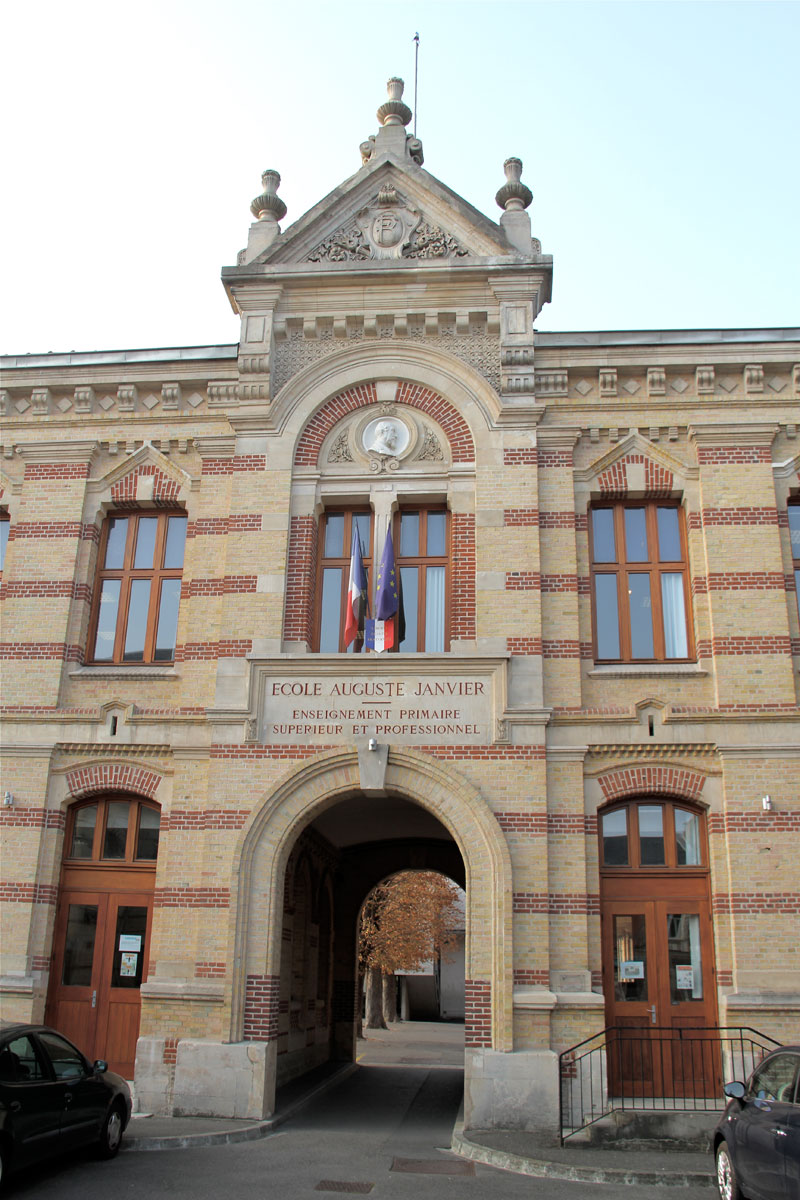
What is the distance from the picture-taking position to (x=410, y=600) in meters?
14.8

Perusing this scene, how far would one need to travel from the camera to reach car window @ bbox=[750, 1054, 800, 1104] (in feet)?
26.3

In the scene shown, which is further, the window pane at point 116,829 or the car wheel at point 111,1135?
the window pane at point 116,829

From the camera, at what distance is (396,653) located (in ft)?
45.0

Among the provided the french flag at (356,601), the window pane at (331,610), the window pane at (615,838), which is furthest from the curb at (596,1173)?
the window pane at (331,610)

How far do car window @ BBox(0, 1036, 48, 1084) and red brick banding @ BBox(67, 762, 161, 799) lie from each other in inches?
196

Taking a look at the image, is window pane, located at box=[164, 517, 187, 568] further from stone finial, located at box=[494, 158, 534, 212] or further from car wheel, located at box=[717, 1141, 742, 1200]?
car wheel, located at box=[717, 1141, 742, 1200]

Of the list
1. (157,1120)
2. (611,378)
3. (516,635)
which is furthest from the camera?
(611,378)

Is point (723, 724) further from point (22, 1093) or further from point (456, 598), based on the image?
point (22, 1093)

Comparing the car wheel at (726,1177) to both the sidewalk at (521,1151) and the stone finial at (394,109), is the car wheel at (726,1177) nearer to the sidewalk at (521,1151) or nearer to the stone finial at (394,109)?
the sidewalk at (521,1151)

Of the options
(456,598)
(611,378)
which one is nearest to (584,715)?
(456,598)

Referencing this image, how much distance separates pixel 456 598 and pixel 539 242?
6.02 meters

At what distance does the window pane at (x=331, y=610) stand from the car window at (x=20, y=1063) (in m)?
6.55

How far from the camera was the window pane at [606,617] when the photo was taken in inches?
569

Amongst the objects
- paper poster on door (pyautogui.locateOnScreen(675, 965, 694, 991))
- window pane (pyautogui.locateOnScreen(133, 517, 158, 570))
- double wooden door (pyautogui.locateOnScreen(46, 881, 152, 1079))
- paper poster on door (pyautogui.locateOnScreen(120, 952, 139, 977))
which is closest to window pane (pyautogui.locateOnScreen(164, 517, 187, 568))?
window pane (pyautogui.locateOnScreen(133, 517, 158, 570))
